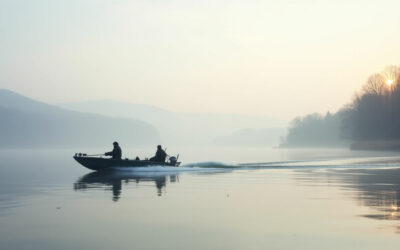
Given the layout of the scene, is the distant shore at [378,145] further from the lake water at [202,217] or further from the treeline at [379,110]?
the lake water at [202,217]

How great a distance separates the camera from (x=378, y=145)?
115m

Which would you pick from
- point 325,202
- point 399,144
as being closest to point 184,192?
point 325,202

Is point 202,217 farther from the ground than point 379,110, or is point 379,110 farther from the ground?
point 379,110

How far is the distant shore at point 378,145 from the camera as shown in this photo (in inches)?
4346

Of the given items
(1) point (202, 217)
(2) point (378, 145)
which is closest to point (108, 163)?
(1) point (202, 217)

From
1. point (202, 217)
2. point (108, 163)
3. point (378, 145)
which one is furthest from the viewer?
point (378, 145)

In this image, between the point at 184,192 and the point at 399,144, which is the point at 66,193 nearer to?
the point at 184,192

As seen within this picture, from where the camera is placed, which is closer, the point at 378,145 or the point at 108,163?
the point at 108,163

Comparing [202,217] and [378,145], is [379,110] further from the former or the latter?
[202,217]

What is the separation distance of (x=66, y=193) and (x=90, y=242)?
1318 centimetres

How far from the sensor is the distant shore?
11039 centimetres

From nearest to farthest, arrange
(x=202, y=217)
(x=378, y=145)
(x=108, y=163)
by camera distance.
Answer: (x=202, y=217), (x=108, y=163), (x=378, y=145)

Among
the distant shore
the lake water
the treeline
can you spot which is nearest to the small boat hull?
the lake water

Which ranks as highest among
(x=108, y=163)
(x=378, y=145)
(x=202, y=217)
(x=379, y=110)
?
(x=379, y=110)
